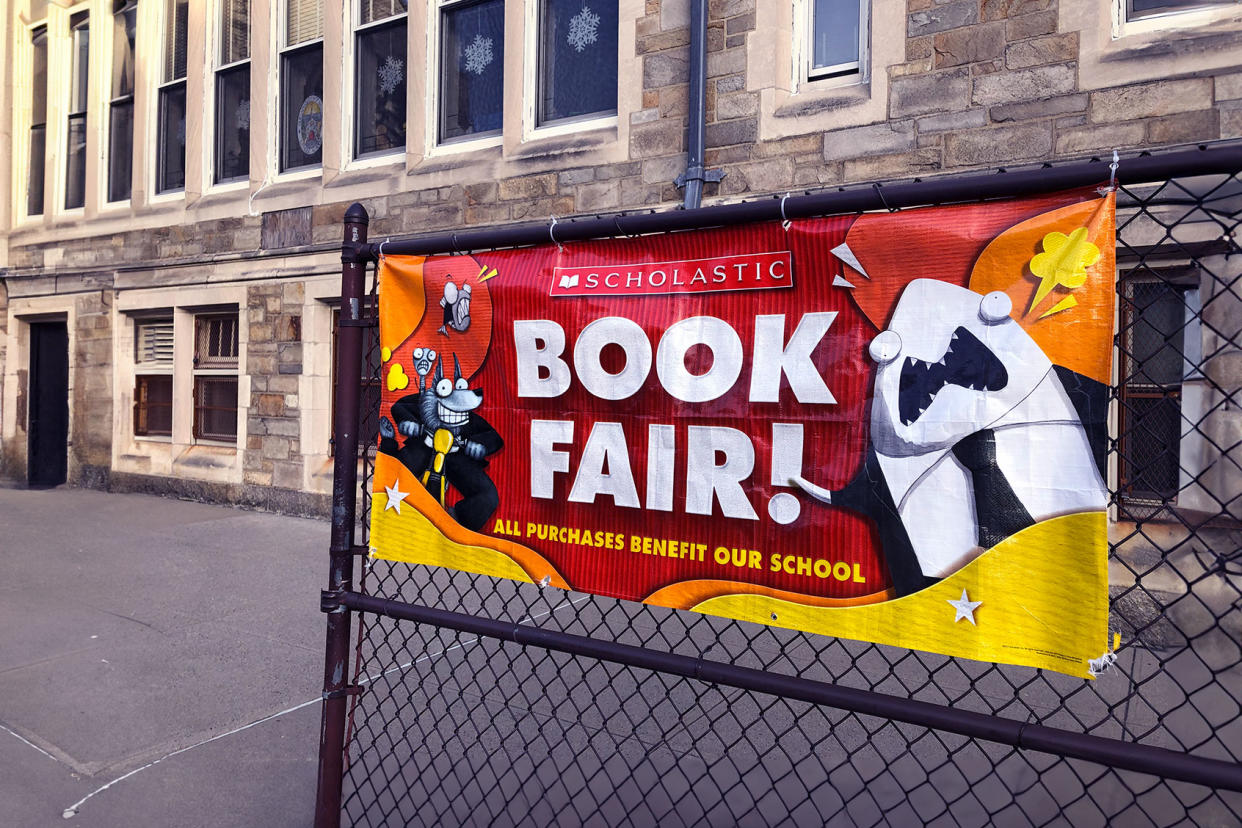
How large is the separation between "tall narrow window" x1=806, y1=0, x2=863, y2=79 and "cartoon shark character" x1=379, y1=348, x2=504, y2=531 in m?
5.64

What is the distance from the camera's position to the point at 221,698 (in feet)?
14.3

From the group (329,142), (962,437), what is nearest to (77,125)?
(329,142)

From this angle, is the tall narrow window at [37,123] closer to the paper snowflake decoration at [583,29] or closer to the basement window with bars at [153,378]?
the basement window with bars at [153,378]

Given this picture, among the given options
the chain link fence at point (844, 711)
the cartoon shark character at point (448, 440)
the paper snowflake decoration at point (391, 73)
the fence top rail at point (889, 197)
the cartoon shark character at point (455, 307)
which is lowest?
the chain link fence at point (844, 711)

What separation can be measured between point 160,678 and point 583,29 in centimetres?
661

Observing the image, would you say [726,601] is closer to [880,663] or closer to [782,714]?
[782,714]

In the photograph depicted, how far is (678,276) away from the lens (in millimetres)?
2160

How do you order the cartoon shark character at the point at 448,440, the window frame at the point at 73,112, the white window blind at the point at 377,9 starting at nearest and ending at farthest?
the cartoon shark character at the point at 448,440, the white window blind at the point at 377,9, the window frame at the point at 73,112

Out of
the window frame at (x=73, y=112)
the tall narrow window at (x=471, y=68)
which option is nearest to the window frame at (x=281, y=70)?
the tall narrow window at (x=471, y=68)

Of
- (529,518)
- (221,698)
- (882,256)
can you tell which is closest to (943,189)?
(882,256)

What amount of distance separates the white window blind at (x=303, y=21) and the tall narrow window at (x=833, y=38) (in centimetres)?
586

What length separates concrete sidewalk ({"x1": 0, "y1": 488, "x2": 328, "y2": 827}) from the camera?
11.1 feet

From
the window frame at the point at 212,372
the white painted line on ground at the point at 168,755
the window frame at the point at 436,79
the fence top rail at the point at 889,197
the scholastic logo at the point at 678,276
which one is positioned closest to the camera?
the fence top rail at the point at 889,197

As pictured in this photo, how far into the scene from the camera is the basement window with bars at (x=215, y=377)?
35.2 ft
